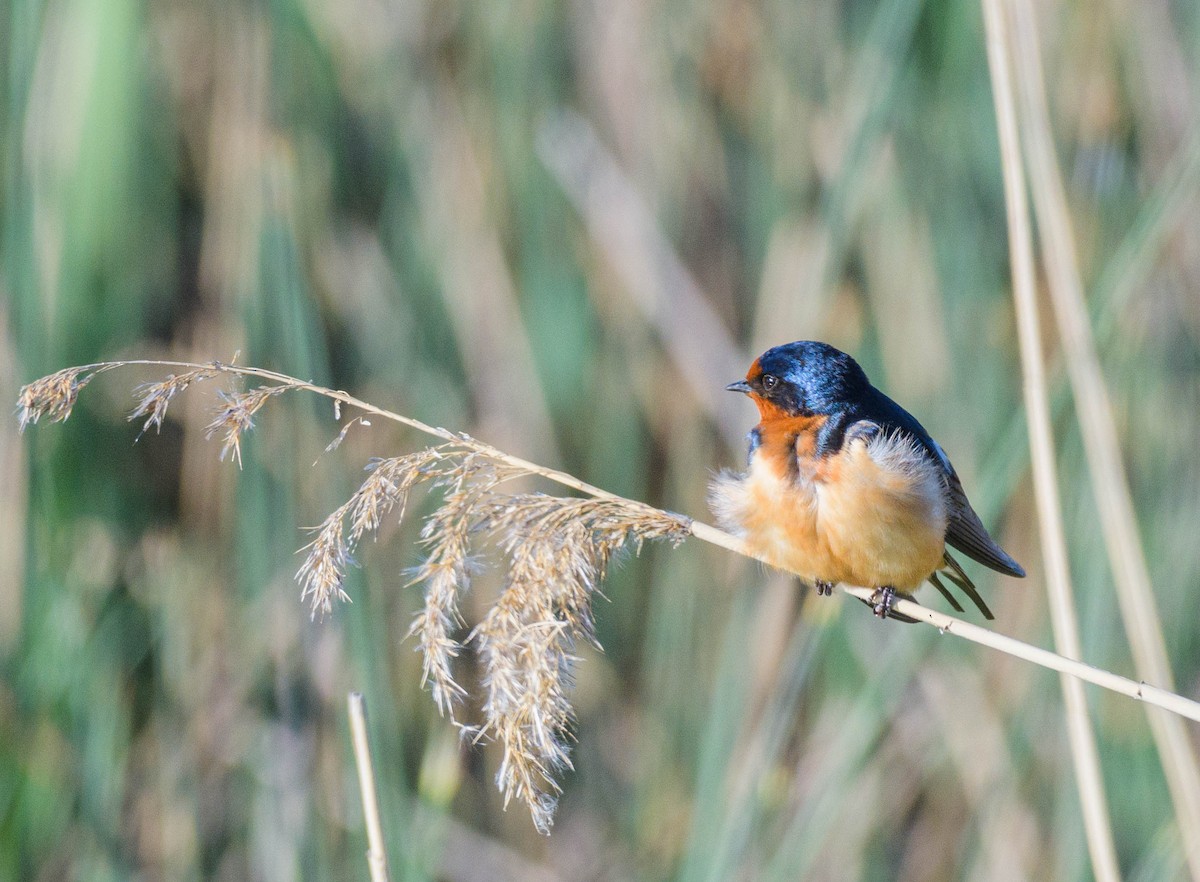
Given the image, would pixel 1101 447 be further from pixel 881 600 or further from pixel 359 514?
pixel 359 514

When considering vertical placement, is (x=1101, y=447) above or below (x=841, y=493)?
above

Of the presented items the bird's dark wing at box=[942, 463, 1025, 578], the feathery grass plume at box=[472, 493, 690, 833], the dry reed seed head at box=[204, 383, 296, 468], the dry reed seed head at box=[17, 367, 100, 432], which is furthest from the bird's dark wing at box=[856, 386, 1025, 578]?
the dry reed seed head at box=[17, 367, 100, 432]

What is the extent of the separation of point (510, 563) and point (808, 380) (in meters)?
0.67

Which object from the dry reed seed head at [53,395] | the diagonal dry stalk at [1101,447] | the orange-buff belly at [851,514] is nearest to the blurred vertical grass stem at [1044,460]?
the diagonal dry stalk at [1101,447]

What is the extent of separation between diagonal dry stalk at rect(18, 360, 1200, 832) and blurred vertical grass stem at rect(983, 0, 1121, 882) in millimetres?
174

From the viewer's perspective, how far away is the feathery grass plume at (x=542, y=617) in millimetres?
1053

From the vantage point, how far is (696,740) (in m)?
2.02

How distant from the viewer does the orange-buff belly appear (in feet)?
4.98

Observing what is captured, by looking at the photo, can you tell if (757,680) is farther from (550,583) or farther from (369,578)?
(550,583)

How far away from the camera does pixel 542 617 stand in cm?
113

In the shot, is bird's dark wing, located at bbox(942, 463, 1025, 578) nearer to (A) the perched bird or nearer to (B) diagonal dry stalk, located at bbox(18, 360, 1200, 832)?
(A) the perched bird

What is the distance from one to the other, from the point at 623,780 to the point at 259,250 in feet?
3.71

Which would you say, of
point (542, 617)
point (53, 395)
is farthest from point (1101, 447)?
point (53, 395)

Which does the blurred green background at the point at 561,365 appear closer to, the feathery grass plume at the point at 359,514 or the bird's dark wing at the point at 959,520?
the bird's dark wing at the point at 959,520
